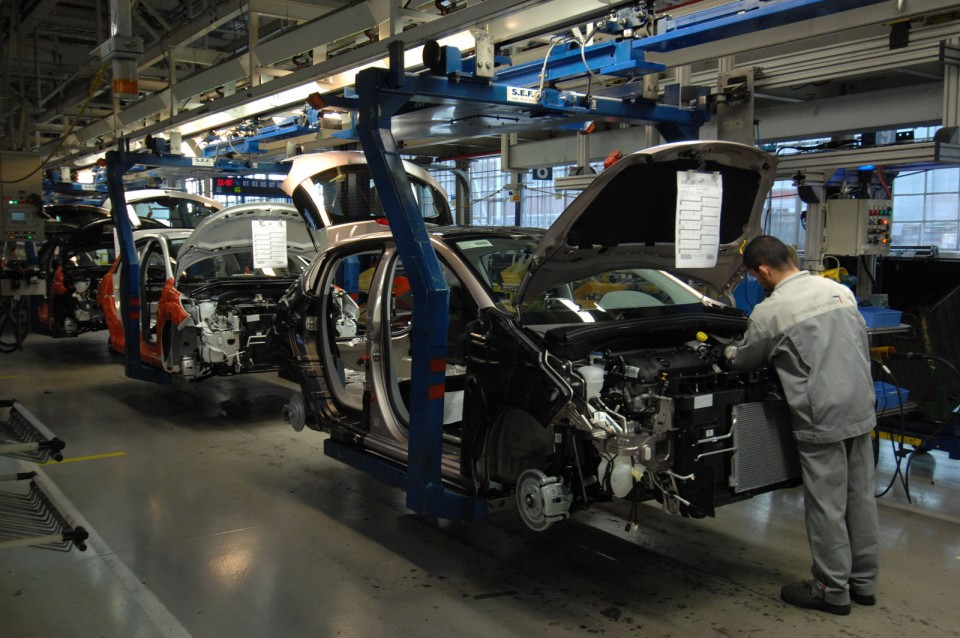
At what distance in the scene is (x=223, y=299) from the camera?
729 centimetres

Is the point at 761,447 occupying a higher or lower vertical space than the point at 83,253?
lower

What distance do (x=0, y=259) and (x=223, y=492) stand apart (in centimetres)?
598

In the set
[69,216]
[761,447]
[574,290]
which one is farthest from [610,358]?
[69,216]

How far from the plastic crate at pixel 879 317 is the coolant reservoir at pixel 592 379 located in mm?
2846

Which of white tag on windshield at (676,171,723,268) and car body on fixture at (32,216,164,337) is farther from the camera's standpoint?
car body on fixture at (32,216,164,337)

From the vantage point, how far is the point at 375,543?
4363 millimetres

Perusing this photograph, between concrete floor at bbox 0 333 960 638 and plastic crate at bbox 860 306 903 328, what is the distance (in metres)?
1.08

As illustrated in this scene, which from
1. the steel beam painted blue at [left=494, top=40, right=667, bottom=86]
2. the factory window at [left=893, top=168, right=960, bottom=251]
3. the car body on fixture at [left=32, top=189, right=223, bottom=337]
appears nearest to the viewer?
the steel beam painted blue at [left=494, top=40, right=667, bottom=86]

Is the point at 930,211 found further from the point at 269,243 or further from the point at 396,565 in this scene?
the point at 396,565

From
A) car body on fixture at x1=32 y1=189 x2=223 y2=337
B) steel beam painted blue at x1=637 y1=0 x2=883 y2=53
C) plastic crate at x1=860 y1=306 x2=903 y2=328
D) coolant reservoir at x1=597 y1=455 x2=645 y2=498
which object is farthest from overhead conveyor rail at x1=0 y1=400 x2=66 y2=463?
car body on fixture at x1=32 y1=189 x2=223 y2=337

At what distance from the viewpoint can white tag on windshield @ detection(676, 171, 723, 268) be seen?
12.4 ft

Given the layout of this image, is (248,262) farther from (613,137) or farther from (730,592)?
(730,592)

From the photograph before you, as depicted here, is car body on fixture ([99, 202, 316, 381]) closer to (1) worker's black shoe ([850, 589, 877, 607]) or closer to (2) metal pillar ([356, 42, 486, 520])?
(2) metal pillar ([356, 42, 486, 520])

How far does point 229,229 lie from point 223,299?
68cm
